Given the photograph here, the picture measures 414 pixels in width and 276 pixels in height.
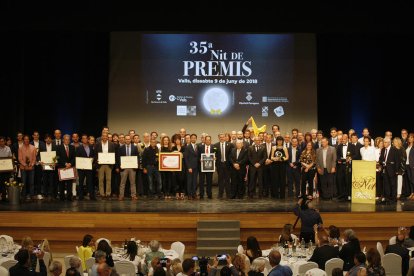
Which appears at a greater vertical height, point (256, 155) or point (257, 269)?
point (256, 155)

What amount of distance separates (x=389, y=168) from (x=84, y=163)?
7.28 m

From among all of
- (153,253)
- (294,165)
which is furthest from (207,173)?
(153,253)

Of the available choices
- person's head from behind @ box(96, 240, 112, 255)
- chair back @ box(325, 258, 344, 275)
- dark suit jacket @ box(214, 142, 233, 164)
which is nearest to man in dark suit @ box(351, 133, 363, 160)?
dark suit jacket @ box(214, 142, 233, 164)

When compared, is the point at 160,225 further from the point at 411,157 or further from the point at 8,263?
the point at 411,157

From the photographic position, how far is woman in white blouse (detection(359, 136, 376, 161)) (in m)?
16.1

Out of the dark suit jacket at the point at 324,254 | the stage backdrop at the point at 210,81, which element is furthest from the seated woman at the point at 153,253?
the stage backdrop at the point at 210,81

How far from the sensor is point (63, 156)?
15992 millimetres

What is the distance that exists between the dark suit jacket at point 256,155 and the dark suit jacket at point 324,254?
20.8 ft

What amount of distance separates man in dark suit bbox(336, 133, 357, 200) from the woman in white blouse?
200 mm

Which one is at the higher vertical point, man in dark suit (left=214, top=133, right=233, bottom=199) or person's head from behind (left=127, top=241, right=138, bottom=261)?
man in dark suit (left=214, top=133, right=233, bottom=199)

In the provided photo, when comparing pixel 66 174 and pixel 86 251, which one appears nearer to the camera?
pixel 86 251

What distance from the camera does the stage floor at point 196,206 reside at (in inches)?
574

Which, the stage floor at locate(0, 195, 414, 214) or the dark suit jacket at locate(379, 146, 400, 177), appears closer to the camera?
the stage floor at locate(0, 195, 414, 214)

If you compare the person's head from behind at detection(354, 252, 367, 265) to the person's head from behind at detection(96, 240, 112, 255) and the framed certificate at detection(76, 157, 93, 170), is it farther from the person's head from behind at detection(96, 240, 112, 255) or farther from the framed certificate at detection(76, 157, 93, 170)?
the framed certificate at detection(76, 157, 93, 170)
